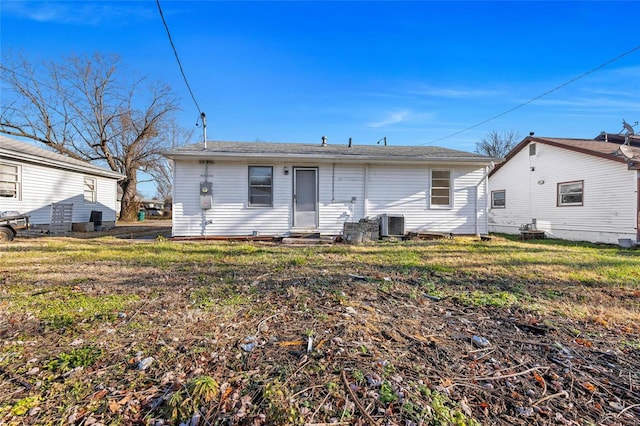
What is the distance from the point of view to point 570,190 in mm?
11453

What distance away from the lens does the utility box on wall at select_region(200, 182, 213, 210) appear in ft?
30.0

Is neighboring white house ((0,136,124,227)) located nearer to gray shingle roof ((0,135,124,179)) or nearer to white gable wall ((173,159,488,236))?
gray shingle roof ((0,135,124,179))

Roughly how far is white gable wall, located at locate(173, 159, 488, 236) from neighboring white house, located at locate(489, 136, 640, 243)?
4199mm

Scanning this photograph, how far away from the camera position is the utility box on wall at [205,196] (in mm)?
9141

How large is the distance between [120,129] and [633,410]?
27.7 m

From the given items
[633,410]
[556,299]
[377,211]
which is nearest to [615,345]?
[633,410]

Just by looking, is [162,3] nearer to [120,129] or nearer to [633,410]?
[633,410]

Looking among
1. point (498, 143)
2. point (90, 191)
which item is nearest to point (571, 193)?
point (90, 191)

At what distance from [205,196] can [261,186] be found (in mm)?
1767

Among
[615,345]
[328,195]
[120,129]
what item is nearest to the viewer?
[615,345]

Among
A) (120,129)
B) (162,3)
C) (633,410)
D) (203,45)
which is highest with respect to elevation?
(120,129)

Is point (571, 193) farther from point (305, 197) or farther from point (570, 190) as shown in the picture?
point (305, 197)

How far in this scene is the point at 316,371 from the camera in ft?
6.79

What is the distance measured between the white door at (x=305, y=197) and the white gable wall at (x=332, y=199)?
0.17m
